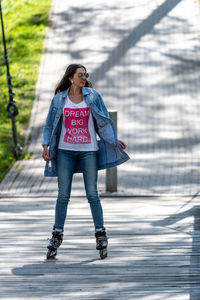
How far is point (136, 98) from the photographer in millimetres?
13094

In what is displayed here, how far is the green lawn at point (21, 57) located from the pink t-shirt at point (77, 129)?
442cm

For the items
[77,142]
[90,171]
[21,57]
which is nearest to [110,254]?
[90,171]

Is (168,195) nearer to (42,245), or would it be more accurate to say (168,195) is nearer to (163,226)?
(163,226)

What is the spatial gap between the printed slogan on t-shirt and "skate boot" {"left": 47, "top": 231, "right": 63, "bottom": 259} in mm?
848

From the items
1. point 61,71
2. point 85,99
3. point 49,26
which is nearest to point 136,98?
point 61,71

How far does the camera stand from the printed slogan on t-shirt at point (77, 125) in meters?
5.73

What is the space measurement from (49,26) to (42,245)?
1092 centimetres

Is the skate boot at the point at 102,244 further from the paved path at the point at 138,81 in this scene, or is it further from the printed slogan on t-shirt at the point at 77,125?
the paved path at the point at 138,81

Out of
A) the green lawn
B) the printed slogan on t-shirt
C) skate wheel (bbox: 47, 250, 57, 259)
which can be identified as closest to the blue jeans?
the printed slogan on t-shirt

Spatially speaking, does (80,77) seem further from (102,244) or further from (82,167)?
(102,244)

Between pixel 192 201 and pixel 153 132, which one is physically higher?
pixel 192 201

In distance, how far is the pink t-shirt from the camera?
18.8 feet

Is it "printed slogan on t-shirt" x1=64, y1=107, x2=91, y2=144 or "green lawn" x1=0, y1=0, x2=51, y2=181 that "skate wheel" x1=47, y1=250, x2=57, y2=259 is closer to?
"printed slogan on t-shirt" x1=64, y1=107, x2=91, y2=144

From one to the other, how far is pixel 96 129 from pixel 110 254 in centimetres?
112
